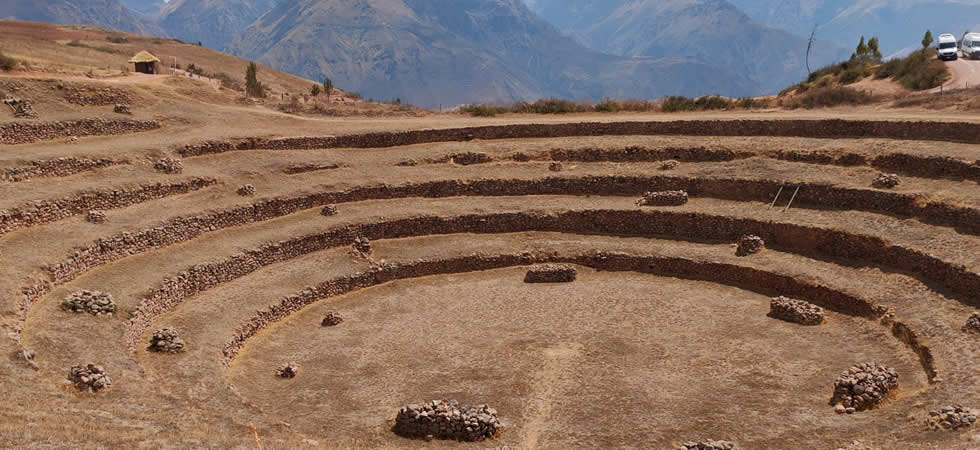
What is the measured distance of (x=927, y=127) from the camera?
3850cm

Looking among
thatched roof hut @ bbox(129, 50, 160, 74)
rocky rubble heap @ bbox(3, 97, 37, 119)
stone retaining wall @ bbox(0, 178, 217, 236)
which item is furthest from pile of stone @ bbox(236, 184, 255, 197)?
thatched roof hut @ bbox(129, 50, 160, 74)

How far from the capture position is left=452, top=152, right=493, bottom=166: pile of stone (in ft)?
146

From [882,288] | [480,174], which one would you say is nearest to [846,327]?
[882,288]

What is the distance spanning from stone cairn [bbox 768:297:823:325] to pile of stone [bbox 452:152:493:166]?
70.4 ft

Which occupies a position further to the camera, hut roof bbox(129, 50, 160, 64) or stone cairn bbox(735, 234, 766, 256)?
hut roof bbox(129, 50, 160, 64)

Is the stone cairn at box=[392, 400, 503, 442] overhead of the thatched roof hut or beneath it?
beneath

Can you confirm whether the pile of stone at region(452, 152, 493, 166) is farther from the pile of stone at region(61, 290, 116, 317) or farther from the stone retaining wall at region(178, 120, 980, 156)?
the pile of stone at region(61, 290, 116, 317)

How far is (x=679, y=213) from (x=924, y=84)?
103 feet

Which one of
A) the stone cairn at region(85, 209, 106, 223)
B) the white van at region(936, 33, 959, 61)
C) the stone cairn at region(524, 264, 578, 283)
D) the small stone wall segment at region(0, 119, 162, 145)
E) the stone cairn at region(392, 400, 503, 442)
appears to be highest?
the white van at region(936, 33, 959, 61)

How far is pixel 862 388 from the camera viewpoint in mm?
19406

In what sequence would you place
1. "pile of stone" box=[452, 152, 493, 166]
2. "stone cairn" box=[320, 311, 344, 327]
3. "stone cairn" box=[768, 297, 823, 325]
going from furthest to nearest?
1. "pile of stone" box=[452, 152, 493, 166]
2. "stone cairn" box=[320, 311, 344, 327]
3. "stone cairn" box=[768, 297, 823, 325]

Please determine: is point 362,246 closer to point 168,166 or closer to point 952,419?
point 168,166

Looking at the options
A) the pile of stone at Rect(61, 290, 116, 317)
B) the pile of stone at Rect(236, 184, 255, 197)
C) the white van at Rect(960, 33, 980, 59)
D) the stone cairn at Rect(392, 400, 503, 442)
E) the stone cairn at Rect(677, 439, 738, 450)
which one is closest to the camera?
the stone cairn at Rect(677, 439, 738, 450)

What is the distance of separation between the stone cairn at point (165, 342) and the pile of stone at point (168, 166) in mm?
16663
